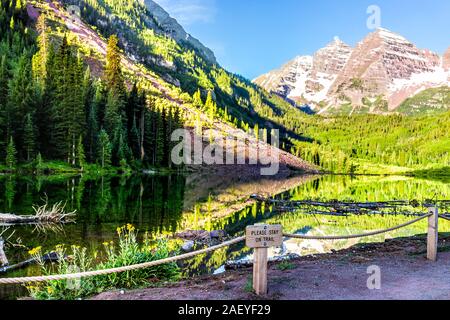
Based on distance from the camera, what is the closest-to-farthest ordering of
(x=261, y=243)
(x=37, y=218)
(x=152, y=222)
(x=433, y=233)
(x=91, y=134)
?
(x=261, y=243)
(x=433, y=233)
(x=37, y=218)
(x=152, y=222)
(x=91, y=134)

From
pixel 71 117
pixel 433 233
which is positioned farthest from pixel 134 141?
pixel 433 233

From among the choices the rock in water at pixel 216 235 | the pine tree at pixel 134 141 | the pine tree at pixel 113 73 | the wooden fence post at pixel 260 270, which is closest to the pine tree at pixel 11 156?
the pine tree at pixel 134 141

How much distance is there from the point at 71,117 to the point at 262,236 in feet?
252

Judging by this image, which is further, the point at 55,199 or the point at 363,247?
the point at 55,199

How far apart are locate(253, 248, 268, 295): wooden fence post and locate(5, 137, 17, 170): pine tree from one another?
6633 cm

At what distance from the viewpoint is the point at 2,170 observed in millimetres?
65500

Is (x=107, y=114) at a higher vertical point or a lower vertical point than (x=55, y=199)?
higher

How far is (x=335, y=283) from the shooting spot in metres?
11.3

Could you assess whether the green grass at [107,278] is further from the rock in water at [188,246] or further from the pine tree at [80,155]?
the pine tree at [80,155]

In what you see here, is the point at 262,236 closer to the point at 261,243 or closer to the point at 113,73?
the point at 261,243

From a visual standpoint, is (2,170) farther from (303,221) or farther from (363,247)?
(363,247)
